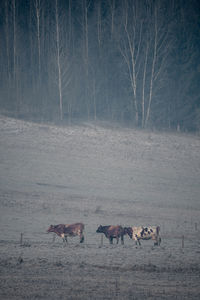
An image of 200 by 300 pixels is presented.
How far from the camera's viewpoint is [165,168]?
33.2m

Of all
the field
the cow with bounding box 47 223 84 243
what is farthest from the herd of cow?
the field

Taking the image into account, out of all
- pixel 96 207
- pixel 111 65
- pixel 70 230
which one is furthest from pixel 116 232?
pixel 111 65

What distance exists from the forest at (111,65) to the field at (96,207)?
7.46 m

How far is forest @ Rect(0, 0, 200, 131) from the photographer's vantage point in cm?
4641

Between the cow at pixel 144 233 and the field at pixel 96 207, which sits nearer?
the field at pixel 96 207

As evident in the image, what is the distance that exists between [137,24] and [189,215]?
33.9m

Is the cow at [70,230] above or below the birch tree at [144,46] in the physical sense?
below

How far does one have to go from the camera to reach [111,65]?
51188 mm

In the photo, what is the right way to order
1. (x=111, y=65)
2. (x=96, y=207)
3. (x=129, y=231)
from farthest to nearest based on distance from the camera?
(x=111, y=65) < (x=96, y=207) < (x=129, y=231)

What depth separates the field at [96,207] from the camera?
10266 millimetres

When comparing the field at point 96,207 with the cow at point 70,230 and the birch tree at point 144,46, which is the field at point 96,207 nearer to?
the cow at point 70,230

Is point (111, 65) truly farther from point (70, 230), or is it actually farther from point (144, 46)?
point (70, 230)

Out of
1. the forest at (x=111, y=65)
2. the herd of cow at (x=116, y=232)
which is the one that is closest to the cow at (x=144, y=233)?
the herd of cow at (x=116, y=232)

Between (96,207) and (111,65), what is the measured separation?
33.2 meters
